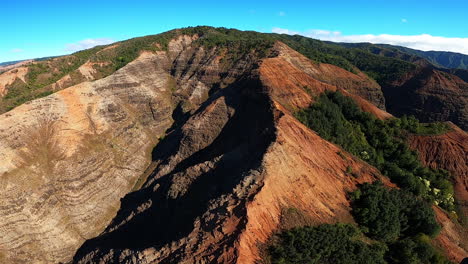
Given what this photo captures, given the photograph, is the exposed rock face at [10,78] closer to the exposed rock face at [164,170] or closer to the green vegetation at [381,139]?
the exposed rock face at [164,170]

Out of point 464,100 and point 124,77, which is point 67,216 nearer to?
point 124,77

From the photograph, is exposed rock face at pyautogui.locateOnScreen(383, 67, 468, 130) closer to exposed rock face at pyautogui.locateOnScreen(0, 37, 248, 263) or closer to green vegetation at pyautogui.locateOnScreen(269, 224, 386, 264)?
exposed rock face at pyautogui.locateOnScreen(0, 37, 248, 263)

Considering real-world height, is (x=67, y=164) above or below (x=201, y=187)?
above

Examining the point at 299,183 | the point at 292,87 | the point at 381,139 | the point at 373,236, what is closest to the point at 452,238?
the point at 373,236

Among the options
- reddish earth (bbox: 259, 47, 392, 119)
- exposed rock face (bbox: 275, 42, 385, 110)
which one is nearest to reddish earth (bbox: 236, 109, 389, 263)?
reddish earth (bbox: 259, 47, 392, 119)

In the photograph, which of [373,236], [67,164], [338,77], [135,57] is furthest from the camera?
[135,57]

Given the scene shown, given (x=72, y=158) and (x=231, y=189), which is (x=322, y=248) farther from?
(x=72, y=158)

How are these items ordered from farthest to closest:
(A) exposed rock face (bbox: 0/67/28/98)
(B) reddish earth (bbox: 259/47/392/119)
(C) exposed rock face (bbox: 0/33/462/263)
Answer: (A) exposed rock face (bbox: 0/67/28/98)
(B) reddish earth (bbox: 259/47/392/119)
(C) exposed rock face (bbox: 0/33/462/263)

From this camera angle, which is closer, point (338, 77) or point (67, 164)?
point (67, 164)
